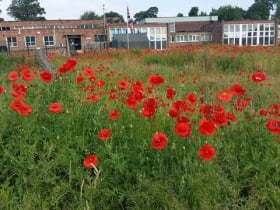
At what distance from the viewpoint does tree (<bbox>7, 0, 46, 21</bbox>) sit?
105125 millimetres

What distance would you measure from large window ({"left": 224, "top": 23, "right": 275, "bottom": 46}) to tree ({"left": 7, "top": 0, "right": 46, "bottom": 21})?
231 ft

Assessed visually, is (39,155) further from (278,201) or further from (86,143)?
(278,201)

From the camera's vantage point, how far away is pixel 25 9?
345 ft

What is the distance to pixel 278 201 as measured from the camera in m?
2.41

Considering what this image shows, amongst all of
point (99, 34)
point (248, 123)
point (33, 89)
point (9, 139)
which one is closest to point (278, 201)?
point (248, 123)

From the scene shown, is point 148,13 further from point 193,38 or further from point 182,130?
point 182,130

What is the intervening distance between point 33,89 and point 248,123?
261 cm

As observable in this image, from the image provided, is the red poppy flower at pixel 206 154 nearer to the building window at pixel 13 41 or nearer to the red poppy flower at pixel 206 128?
the red poppy flower at pixel 206 128

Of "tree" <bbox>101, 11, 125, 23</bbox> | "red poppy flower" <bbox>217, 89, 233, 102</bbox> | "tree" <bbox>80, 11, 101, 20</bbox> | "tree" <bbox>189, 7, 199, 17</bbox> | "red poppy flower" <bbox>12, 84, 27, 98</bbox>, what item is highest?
"tree" <bbox>189, 7, 199, 17</bbox>

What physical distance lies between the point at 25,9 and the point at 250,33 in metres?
75.8

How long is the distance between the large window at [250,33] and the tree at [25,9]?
70357mm

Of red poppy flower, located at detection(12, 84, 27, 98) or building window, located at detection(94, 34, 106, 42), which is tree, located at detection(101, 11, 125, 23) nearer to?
building window, located at detection(94, 34, 106, 42)

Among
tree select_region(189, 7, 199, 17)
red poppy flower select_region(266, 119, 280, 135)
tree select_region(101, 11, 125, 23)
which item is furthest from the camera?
tree select_region(189, 7, 199, 17)

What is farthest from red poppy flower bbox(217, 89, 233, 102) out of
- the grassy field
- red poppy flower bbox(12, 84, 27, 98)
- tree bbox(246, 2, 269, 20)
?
tree bbox(246, 2, 269, 20)
